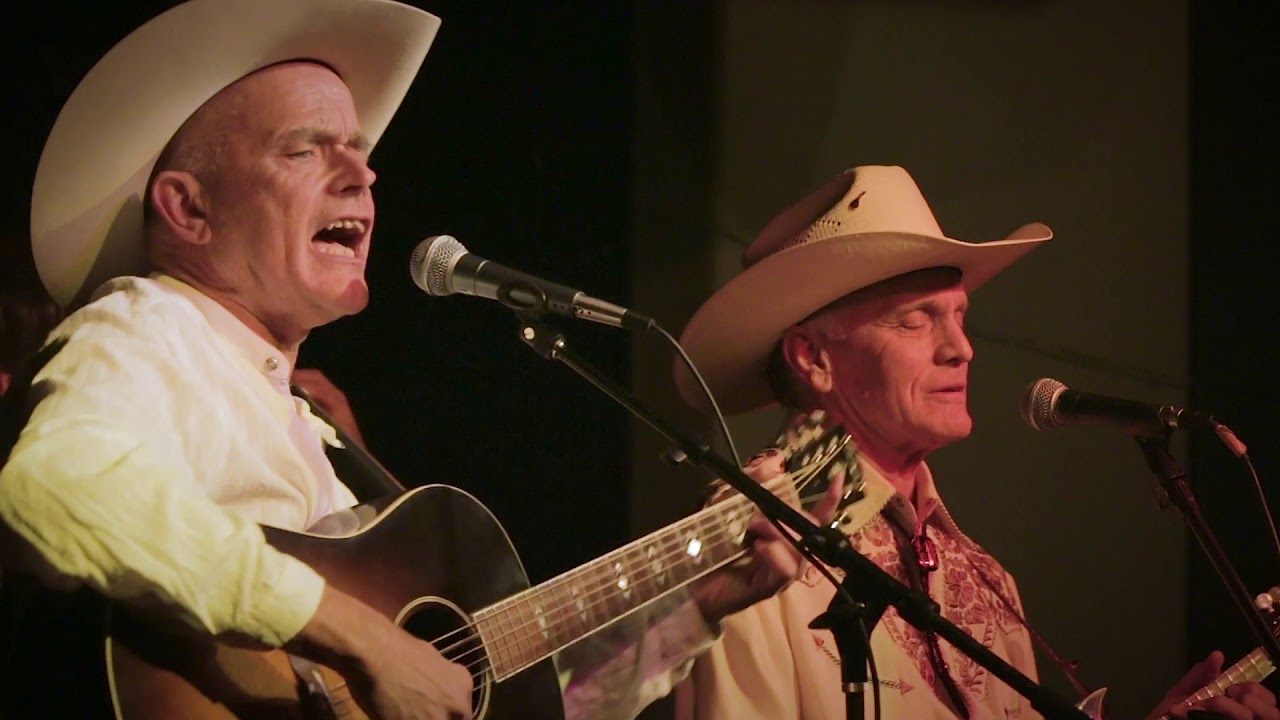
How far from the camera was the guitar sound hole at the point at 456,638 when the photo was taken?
6.69 feet

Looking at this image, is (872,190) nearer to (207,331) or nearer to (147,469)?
(207,331)

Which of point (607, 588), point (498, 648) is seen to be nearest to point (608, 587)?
point (607, 588)

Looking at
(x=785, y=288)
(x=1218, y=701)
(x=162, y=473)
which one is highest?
(x=785, y=288)

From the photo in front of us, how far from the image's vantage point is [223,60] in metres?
2.24

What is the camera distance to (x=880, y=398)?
2820 mm

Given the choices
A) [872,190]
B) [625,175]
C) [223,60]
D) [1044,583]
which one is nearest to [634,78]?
[625,175]

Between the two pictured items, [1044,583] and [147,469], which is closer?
[147,469]

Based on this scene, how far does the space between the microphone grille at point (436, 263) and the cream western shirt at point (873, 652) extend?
883 millimetres

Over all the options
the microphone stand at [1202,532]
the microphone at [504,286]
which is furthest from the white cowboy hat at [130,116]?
the microphone stand at [1202,532]

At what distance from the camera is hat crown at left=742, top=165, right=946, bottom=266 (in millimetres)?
2824

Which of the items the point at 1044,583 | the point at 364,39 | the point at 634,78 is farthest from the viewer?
the point at 1044,583

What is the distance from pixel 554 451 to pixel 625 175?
747 mm

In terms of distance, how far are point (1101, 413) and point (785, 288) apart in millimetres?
708

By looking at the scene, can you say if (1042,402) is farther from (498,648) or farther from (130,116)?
(130,116)
